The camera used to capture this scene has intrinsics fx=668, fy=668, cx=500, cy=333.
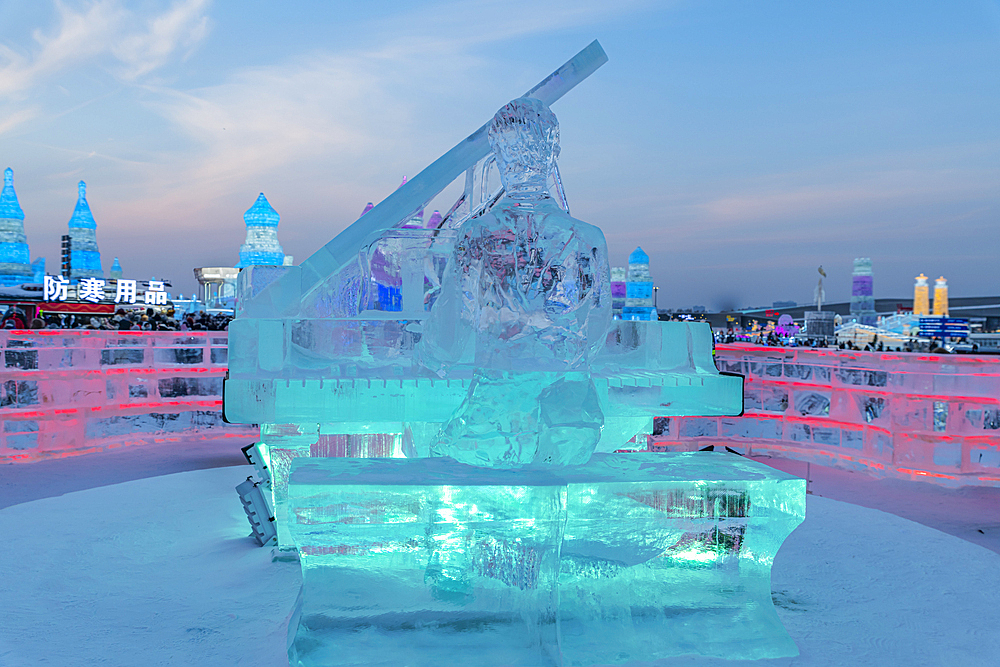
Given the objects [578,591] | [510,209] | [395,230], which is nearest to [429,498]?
[578,591]

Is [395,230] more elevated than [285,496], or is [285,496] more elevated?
[395,230]

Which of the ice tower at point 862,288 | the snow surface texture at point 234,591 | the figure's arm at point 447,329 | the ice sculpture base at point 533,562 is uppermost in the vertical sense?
the ice tower at point 862,288

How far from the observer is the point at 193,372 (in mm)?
8969

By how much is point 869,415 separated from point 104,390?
9.01 metres

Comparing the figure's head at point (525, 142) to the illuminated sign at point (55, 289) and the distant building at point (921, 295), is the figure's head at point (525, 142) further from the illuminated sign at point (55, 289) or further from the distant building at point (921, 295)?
the distant building at point (921, 295)

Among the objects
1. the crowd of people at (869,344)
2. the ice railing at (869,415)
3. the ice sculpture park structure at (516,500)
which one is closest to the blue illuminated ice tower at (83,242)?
the crowd of people at (869,344)

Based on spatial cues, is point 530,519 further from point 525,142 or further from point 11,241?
point 11,241

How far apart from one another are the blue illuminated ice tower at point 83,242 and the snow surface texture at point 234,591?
42989mm

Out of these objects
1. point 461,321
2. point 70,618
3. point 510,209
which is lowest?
point 70,618

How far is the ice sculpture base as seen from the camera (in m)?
2.51

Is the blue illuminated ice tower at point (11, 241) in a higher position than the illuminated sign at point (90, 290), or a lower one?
higher

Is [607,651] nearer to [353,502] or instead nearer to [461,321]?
[353,502]

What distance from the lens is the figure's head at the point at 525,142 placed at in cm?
271

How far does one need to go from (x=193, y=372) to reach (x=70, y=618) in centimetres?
642
